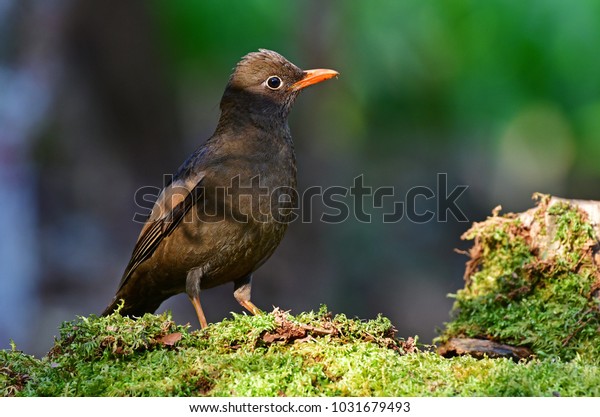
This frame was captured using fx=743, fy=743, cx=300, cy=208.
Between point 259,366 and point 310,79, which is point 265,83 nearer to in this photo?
point 310,79

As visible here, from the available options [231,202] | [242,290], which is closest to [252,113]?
[231,202]

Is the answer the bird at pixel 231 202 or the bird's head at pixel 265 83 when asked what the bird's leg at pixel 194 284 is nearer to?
the bird at pixel 231 202

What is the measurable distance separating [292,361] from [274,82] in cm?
285

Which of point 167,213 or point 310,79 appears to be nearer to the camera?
point 167,213

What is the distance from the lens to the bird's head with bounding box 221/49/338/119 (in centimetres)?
570

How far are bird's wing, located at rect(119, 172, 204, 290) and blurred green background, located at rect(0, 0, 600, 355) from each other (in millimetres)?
3557

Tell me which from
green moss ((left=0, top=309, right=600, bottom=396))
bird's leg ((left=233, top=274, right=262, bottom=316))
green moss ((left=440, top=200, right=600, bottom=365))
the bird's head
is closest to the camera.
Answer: green moss ((left=0, top=309, right=600, bottom=396))

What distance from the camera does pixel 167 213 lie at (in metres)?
5.41

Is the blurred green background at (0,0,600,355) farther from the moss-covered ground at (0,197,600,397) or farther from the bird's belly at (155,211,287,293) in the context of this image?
the moss-covered ground at (0,197,600,397)

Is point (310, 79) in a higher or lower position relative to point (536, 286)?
higher

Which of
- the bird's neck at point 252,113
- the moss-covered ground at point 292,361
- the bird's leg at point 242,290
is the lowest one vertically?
the bird's leg at point 242,290

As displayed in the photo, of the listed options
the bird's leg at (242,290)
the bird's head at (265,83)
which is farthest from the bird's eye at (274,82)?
the bird's leg at (242,290)

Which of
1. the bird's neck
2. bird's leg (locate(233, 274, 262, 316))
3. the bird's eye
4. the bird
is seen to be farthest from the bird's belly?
the bird's eye

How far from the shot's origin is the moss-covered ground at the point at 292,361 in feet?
10.7
